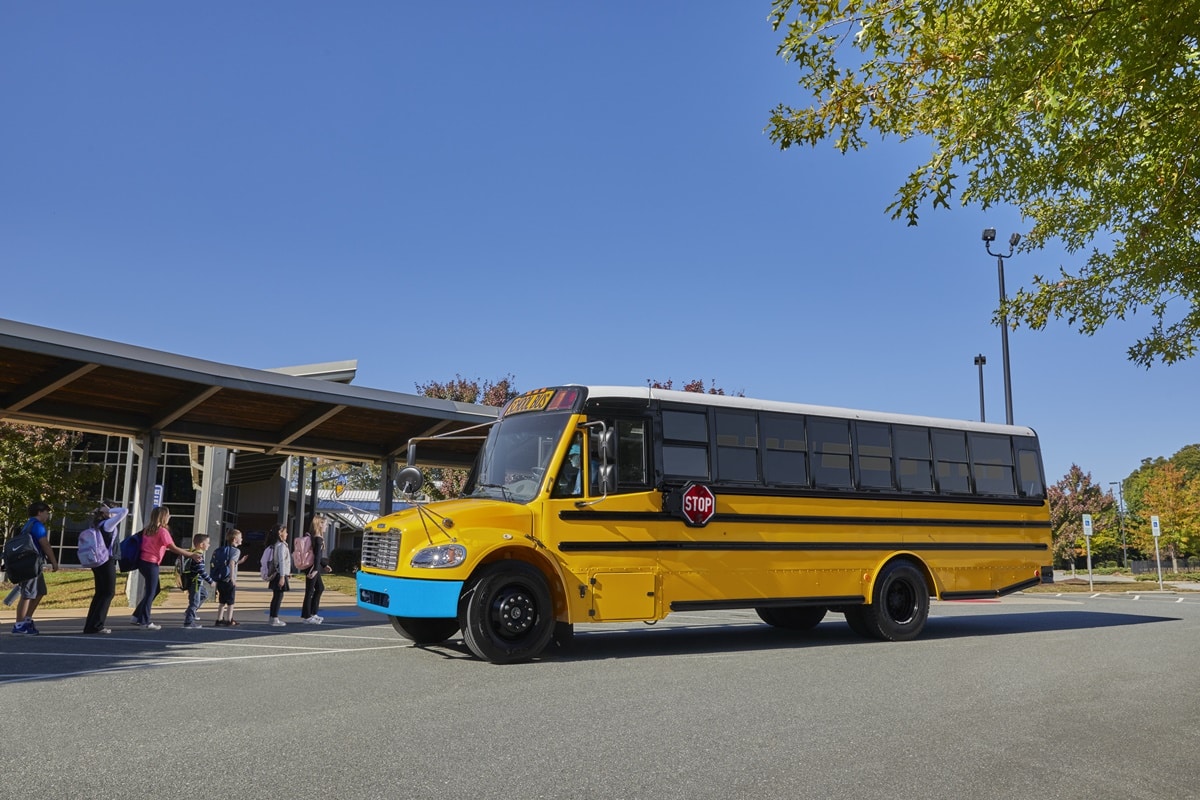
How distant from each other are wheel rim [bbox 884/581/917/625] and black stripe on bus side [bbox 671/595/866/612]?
0.75 meters

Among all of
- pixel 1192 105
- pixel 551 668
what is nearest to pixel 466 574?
pixel 551 668

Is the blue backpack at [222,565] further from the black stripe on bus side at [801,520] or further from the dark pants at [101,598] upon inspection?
the black stripe on bus side at [801,520]

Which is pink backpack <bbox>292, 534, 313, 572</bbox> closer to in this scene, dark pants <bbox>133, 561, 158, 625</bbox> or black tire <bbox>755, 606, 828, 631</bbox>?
dark pants <bbox>133, 561, 158, 625</bbox>

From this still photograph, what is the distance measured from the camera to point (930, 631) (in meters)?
14.5

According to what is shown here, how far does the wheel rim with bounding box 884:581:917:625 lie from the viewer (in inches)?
511

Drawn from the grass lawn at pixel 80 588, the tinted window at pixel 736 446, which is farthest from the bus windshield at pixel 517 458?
the grass lawn at pixel 80 588

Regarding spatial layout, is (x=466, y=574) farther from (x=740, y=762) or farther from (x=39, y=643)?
(x=39, y=643)

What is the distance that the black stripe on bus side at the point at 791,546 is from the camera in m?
10.4

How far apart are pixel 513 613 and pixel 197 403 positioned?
29.2ft

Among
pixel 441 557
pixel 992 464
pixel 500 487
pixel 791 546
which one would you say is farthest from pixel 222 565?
pixel 992 464

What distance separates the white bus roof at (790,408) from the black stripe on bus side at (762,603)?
2.31m

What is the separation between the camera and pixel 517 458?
10789 mm

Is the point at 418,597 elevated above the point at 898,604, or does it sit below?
above

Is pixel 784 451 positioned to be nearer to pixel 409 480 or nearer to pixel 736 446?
pixel 736 446
